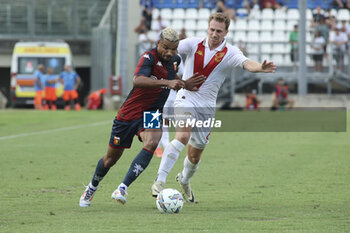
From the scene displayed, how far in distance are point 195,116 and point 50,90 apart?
935 inches

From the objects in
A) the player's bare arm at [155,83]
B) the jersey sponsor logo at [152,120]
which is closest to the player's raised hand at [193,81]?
the player's bare arm at [155,83]

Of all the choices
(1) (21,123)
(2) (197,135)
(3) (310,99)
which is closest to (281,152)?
(2) (197,135)

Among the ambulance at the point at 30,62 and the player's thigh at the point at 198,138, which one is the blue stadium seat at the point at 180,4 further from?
the player's thigh at the point at 198,138

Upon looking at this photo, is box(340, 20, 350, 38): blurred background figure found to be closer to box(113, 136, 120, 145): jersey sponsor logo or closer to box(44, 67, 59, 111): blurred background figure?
box(44, 67, 59, 111): blurred background figure

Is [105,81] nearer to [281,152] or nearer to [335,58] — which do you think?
[335,58]

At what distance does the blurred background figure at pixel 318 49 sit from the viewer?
98.9ft

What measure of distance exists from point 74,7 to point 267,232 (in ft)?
102

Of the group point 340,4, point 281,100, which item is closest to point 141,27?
point 281,100

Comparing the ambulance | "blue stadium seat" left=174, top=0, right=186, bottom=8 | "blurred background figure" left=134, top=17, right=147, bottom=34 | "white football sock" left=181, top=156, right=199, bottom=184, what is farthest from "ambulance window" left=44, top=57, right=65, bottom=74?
"white football sock" left=181, top=156, right=199, bottom=184

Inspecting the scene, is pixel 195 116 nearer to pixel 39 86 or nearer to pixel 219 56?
pixel 219 56

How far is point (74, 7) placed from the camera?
35.7m

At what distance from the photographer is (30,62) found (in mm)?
32188

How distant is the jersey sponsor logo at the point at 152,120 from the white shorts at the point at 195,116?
17.0 inches

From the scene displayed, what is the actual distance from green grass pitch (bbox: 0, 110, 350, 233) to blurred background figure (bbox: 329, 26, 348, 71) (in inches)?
536
